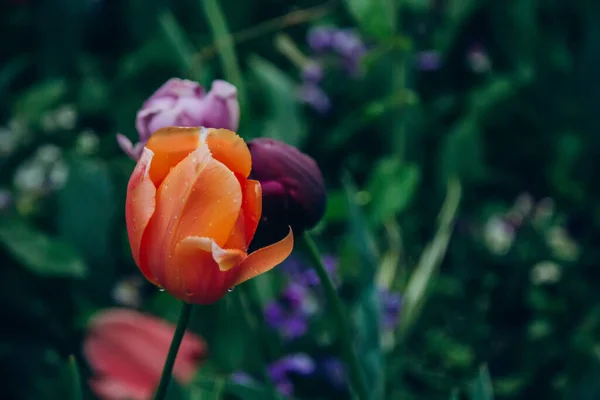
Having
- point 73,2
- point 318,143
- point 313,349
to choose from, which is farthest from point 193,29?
point 313,349

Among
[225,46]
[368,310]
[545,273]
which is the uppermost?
[225,46]

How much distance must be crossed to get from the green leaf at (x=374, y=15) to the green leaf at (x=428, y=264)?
0.23 metres

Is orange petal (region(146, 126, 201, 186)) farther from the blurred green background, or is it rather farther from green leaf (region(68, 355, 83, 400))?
the blurred green background

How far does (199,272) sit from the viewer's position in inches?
14.9

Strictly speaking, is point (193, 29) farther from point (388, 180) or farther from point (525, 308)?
point (525, 308)

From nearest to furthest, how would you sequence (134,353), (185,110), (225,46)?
(185,110), (134,353), (225,46)

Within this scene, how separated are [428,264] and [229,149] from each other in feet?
1.91

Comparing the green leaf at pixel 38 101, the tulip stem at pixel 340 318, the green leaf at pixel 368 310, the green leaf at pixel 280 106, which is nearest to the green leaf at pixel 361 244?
the green leaf at pixel 368 310

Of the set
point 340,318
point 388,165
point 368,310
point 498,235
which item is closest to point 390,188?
point 388,165

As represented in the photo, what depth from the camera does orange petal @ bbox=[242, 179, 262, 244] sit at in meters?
0.39

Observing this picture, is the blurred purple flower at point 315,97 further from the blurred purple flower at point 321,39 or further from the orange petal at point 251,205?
the orange petal at point 251,205

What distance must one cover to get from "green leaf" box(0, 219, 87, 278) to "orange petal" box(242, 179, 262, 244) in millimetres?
522

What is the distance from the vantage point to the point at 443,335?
0.86 m

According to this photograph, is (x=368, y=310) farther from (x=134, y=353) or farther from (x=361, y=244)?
(x=134, y=353)
